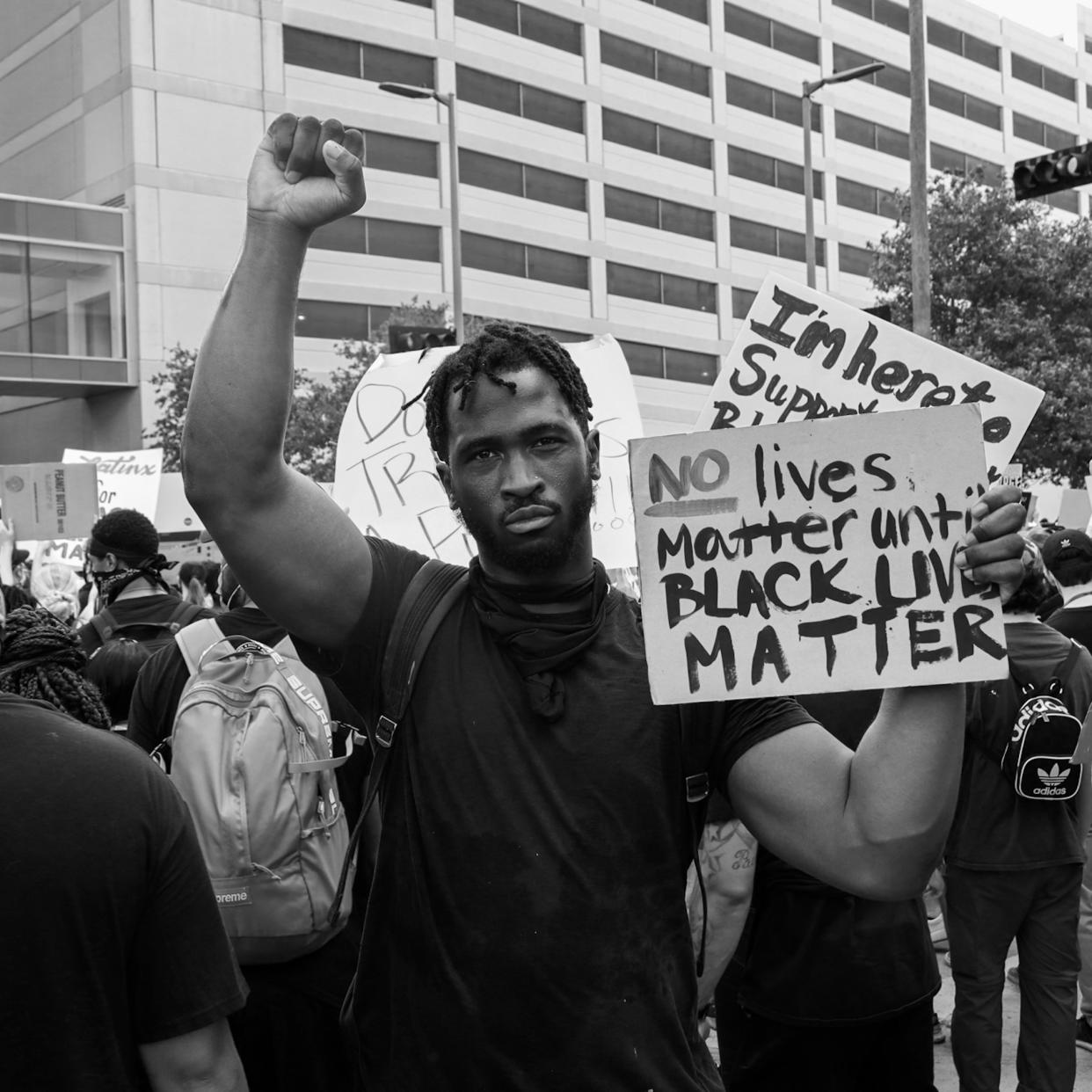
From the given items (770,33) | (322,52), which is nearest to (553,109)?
(322,52)

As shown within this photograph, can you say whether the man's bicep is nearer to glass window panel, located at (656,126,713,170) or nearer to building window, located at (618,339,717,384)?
building window, located at (618,339,717,384)

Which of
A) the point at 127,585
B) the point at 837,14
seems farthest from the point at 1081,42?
the point at 127,585

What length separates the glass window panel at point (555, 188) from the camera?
40.3 m

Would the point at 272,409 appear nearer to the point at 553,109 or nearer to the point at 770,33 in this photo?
the point at 553,109

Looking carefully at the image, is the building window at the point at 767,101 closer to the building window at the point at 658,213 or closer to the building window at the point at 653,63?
the building window at the point at 653,63

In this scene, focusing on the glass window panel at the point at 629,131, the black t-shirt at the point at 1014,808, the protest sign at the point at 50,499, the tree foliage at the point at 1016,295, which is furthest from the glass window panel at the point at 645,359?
the black t-shirt at the point at 1014,808

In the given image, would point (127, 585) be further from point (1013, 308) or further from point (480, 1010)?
point (1013, 308)

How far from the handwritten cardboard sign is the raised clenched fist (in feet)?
2.36

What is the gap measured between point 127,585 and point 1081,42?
6295cm

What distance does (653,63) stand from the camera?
43.9 metres

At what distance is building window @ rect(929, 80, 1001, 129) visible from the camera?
5150 cm

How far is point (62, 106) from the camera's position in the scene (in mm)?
36469

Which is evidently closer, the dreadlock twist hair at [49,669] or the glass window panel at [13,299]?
the dreadlock twist hair at [49,669]

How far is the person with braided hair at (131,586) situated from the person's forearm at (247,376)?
2.99 meters
